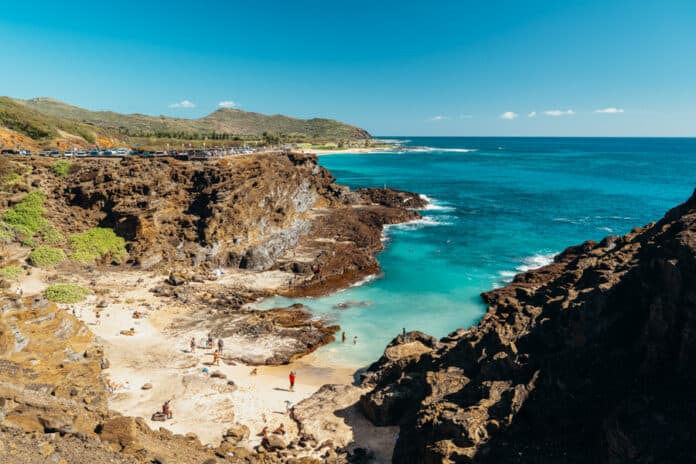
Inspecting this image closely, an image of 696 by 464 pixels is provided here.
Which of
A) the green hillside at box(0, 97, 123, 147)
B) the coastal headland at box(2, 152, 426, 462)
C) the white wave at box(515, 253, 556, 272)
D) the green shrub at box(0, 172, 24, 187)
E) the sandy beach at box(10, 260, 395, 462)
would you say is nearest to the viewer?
the coastal headland at box(2, 152, 426, 462)

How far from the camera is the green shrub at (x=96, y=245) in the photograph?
119ft

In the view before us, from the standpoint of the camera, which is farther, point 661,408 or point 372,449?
point 372,449

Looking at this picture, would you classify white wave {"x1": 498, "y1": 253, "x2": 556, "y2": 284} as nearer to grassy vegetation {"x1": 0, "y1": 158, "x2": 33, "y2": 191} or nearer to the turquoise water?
the turquoise water

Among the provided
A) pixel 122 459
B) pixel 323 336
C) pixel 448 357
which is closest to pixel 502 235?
pixel 323 336

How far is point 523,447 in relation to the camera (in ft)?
39.1

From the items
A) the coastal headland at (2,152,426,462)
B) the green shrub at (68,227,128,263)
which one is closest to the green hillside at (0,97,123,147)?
the coastal headland at (2,152,426,462)

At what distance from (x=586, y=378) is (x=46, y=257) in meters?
39.4

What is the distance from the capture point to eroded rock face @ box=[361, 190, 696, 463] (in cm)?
1005

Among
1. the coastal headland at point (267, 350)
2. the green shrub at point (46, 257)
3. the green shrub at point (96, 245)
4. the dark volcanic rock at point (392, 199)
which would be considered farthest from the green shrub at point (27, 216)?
the dark volcanic rock at point (392, 199)

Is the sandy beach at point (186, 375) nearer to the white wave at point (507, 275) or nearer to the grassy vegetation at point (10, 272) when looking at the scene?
the grassy vegetation at point (10, 272)

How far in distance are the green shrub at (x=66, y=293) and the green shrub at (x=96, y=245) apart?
21.1 ft

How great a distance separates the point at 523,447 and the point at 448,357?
5.82m

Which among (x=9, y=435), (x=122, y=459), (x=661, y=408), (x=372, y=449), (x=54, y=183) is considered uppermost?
(x=54, y=183)

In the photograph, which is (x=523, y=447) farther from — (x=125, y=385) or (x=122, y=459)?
(x=125, y=385)
